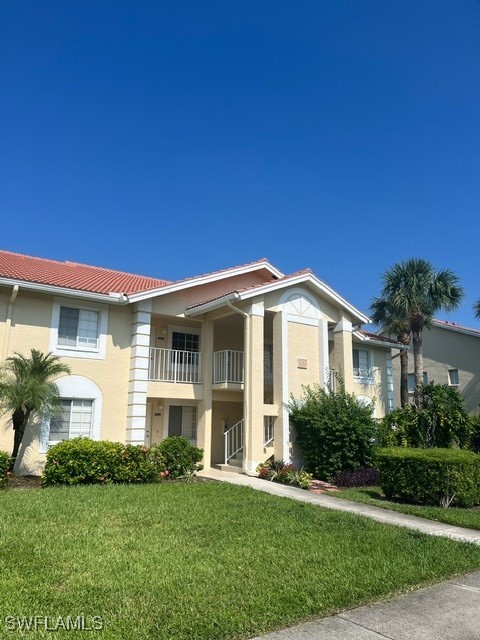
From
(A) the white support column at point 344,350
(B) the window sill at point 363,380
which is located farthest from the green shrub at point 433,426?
(B) the window sill at point 363,380

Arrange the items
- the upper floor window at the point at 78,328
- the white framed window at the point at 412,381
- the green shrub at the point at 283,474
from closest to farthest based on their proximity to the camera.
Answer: the green shrub at the point at 283,474 < the upper floor window at the point at 78,328 < the white framed window at the point at 412,381

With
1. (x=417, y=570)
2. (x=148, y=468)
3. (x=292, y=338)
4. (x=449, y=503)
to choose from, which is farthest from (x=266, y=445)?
(x=417, y=570)

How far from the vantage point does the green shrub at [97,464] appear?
12094mm

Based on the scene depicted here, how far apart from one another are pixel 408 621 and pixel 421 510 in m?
6.36

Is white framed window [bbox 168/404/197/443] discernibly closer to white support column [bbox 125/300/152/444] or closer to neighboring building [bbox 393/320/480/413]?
white support column [bbox 125/300/152/444]

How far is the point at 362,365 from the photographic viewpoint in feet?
74.2

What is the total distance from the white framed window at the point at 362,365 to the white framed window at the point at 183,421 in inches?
308

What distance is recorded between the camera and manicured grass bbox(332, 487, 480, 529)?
31.6 feet

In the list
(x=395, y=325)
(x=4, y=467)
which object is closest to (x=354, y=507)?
(x=4, y=467)

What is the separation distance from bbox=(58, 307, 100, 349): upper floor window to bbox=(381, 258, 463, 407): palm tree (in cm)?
1432

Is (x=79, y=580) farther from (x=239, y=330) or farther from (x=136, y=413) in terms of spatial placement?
(x=239, y=330)

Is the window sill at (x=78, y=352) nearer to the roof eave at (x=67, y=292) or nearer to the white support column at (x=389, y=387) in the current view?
the roof eave at (x=67, y=292)

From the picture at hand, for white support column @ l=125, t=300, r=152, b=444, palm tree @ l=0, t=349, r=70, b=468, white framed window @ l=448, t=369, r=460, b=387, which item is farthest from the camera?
white framed window @ l=448, t=369, r=460, b=387

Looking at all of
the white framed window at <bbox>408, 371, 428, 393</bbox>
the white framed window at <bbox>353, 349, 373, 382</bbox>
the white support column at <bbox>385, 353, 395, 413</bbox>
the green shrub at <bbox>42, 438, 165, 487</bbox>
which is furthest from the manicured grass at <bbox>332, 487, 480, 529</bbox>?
the white framed window at <bbox>408, 371, 428, 393</bbox>
